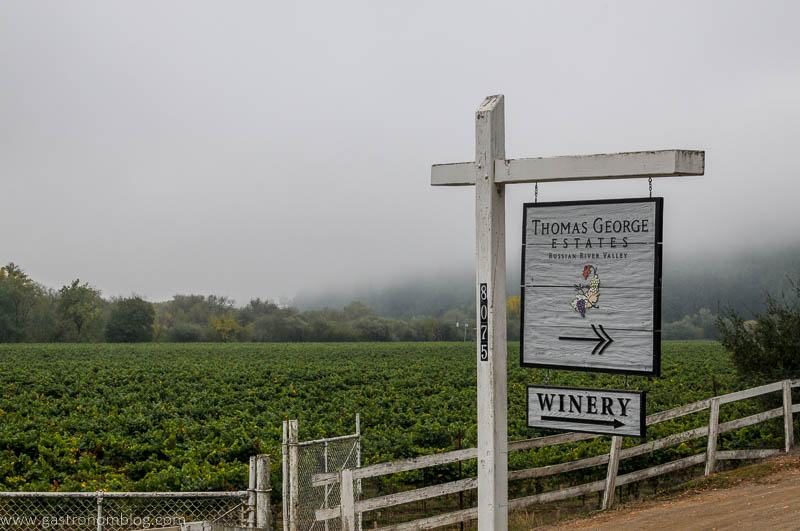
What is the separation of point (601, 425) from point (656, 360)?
75 cm

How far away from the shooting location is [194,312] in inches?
6265

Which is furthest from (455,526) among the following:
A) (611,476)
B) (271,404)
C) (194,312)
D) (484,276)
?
(194,312)

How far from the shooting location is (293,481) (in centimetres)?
969

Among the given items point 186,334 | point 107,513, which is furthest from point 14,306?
point 107,513

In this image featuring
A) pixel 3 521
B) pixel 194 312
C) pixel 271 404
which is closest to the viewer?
pixel 3 521

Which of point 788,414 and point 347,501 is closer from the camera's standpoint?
point 347,501

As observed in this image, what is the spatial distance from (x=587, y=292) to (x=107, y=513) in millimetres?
8165

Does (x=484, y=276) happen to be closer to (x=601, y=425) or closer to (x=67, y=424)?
(x=601, y=425)

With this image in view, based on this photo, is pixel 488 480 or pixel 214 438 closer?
pixel 488 480

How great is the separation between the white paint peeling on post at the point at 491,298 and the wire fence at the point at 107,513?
2.92m

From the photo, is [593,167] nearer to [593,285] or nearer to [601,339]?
[593,285]

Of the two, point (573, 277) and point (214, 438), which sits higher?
point (573, 277)

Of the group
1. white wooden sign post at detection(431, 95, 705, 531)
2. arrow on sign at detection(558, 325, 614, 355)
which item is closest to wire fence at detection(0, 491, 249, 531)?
white wooden sign post at detection(431, 95, 705, 531)

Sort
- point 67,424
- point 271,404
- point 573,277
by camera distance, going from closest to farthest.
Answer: point 573,277 → point 67,424 → point 271,404
